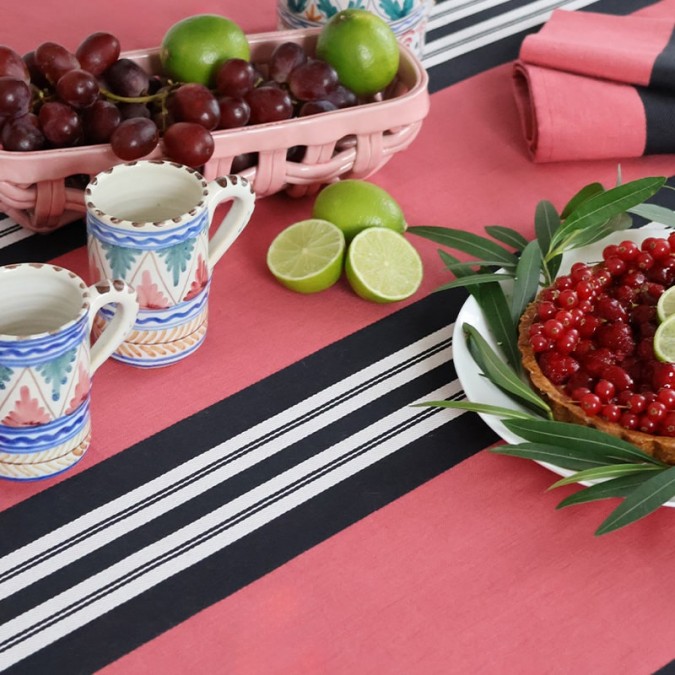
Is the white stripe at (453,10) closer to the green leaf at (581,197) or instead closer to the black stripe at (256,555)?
the green leaf at (581,197)

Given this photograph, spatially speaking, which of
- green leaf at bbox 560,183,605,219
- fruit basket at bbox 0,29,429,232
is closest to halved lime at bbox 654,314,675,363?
green leaf at bbox 560,183,605,219

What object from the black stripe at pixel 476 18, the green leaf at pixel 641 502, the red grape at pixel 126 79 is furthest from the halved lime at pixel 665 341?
the black stripe at pixel 476 18

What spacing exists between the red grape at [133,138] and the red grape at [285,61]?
209 mm

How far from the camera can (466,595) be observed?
2.73 feet

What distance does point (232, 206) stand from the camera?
1022mm

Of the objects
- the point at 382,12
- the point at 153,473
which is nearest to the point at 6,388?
the point at 153,473

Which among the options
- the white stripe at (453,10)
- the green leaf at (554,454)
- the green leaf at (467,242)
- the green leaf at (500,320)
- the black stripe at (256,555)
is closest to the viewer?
the black stripe at (256,555)

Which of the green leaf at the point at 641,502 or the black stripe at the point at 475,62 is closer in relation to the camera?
the green leaf at the point at 641,502

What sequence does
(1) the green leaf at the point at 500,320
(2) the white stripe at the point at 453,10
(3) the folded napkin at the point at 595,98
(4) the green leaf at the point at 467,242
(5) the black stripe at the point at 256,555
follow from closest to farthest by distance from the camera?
(5) the black stripe at the point at 256,555 → (1) the green leaf at the point at 500,320 → (4) the green leaf at the point at 467,242 → (3) the folded napkin at the point at 595,98 → (2) the white stripe at the point at 453,10

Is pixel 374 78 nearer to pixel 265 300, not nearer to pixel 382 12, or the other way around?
pixel 382 12

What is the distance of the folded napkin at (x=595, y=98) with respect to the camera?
1317 mm

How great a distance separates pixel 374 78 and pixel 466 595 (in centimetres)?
63

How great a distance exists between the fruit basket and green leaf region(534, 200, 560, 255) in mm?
174

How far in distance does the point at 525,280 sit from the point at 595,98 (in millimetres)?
396
